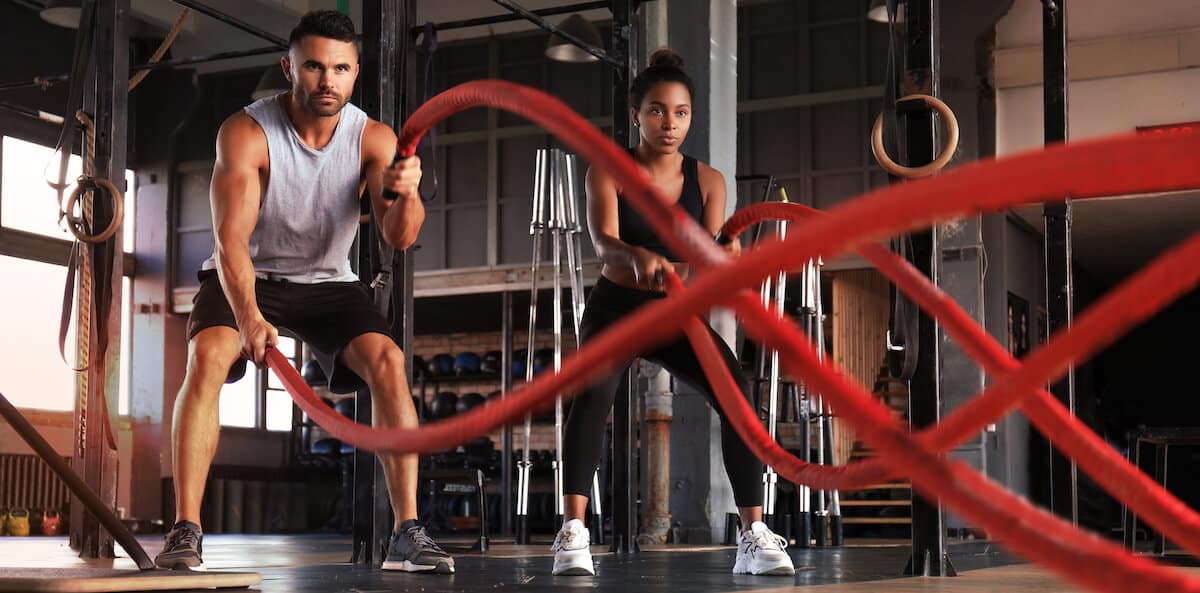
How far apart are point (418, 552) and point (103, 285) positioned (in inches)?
85.6

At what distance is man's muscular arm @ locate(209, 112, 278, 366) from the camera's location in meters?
2.96

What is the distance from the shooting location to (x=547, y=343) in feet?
55.2

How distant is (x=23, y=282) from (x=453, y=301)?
483 cm

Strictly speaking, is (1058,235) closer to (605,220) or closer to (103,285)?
(605,220)

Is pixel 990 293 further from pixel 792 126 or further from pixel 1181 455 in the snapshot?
pixel 1181 455

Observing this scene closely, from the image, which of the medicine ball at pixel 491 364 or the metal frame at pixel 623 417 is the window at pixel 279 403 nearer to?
the medicine ball at pixel 491 364

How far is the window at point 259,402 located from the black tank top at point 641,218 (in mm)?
13325

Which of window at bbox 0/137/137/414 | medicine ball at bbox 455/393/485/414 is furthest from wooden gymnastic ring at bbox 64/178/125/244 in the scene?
medicine ball at bbox 455/393/485/414

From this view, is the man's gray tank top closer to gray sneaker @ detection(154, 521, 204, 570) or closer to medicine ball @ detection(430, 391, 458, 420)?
gray sneaker @ detection(154, 521, 204, 570)

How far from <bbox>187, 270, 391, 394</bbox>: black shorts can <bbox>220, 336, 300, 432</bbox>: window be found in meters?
13.5

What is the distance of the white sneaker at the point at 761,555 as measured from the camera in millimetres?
3609

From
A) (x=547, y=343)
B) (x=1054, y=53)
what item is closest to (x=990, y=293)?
(x=547, y=343)

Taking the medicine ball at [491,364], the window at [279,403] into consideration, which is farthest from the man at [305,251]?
the window at [279,403]

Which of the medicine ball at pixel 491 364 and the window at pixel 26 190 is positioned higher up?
the window at pixel 26 190
